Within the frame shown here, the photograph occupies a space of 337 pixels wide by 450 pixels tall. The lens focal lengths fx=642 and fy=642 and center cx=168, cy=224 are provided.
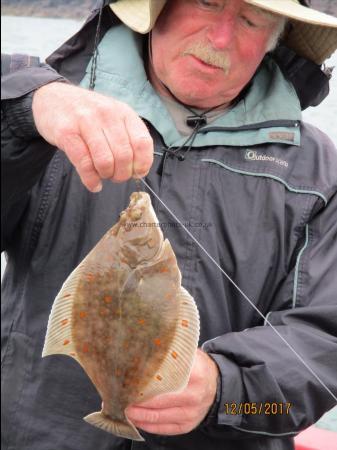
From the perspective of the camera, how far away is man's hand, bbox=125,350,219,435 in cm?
168

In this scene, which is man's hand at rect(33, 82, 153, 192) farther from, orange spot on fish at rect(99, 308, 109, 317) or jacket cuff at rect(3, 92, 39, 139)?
orange spot on fish at rect(99, 308, 109, 317)

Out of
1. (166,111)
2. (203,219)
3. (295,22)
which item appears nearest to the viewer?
(203,219)

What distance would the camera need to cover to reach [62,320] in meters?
1.64

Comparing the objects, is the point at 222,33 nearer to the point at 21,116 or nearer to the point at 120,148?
the point at 21,116

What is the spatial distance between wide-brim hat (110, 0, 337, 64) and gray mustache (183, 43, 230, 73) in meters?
0.16

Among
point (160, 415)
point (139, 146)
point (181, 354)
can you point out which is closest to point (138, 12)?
point (139, 146)

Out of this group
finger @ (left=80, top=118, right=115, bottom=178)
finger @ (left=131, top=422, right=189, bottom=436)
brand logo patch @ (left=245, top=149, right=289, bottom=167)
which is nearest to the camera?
finger @ (left=80, top=118, right=115, bottom=178)

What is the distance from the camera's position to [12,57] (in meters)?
1.88

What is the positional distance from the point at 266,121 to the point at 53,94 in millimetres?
916

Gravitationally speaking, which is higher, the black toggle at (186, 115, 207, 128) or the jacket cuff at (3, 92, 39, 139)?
the jacket cuff at (3, 92, 39, 139)

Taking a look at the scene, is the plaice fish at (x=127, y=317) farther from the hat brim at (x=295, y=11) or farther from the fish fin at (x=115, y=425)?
the hat brim at (x=295, y=11)

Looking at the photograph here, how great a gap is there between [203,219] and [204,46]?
0.59 meters

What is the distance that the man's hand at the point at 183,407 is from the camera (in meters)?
1.68
